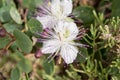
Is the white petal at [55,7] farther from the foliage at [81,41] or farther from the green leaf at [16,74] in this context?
the green leaf at [16,74]

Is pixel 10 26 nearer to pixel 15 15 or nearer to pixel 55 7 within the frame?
pixel 15 15

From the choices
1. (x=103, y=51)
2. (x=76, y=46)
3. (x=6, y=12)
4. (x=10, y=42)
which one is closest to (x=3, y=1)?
(x=6, y=12)

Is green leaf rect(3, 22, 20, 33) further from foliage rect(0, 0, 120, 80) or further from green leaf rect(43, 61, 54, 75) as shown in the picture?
green leaf rect(43, 61, 54, 75)

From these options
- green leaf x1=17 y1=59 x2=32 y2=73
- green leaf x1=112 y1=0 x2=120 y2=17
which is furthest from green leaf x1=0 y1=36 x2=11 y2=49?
green leaf x1=112 y1=0 x2=120 y2=17

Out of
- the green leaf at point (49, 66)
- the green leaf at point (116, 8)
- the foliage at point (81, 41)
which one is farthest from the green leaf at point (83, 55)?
the green leaf at point (116, 8)

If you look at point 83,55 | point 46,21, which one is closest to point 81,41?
point 83,55

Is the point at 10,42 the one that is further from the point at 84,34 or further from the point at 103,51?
the point at 103,51
